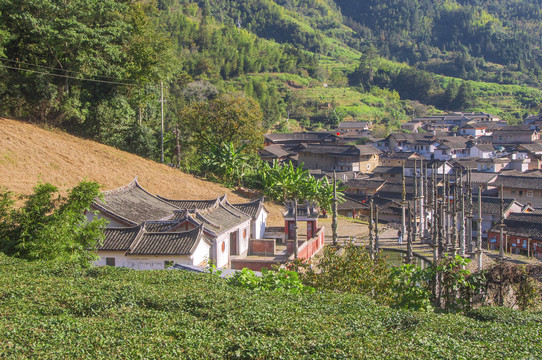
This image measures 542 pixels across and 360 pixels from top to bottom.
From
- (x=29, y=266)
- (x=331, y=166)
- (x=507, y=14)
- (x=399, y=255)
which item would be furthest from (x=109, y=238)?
(x=507, y=14)

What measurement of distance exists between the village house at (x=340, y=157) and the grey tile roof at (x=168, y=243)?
38.5 m

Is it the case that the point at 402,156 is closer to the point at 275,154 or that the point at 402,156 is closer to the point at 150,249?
the point at 275,154

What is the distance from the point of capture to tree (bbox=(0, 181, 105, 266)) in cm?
1350

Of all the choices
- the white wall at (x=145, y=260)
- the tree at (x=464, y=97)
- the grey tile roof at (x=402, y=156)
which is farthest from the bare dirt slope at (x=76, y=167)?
the tree at (x=464, y=97)

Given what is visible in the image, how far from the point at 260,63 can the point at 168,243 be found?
86207 millimetres

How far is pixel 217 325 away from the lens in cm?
850

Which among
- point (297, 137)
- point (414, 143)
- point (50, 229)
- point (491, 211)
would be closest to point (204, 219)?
point (50, 229)

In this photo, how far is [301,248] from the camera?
2025 cm

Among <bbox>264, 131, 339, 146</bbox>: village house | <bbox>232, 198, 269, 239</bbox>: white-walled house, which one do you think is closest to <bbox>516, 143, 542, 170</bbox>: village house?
<bbox>264, 131, 339, 146</bbox>: village house

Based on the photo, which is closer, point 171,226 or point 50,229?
point 50,229

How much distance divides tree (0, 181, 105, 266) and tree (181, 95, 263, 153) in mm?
18895

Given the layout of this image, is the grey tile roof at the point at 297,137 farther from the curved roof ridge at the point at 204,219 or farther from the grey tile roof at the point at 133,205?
the curved roof ridge at the point at 204,219

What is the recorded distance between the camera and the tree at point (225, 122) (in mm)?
33688

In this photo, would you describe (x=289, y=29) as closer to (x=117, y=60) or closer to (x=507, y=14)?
(x=507, y=14)
